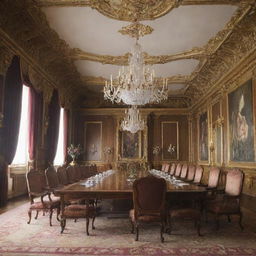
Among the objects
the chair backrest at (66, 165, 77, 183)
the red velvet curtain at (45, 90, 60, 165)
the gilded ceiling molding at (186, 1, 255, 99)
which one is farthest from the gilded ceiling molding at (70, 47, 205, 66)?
the chair backrest at (66, 165, 77, 183)

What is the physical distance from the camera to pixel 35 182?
5.11 metres

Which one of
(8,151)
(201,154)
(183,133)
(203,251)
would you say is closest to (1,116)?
(8,151)

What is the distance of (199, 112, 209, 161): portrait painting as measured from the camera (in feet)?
38.0

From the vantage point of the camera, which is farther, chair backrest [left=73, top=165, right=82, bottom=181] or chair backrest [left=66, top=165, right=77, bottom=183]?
chair backrest [left=73, top=165, right=82, bottom=181]

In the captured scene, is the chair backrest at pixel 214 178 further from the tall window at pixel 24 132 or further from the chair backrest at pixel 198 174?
the tall window at pixel 24 132

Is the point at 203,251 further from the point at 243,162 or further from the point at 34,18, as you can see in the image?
the point at 34,18

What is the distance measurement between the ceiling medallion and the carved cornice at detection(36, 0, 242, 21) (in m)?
0.39

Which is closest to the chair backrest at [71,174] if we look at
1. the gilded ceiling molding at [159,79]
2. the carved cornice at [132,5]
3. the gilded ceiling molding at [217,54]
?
the carved cornice at [132,5]

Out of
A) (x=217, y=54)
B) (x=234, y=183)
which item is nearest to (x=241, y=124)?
(x=217, y=54)

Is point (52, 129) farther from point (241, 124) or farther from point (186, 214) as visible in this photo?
point (186, 214)

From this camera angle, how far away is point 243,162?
754cm

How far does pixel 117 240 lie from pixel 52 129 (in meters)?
6.70

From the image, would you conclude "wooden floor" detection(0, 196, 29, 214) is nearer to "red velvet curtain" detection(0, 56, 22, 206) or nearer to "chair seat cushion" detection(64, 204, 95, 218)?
"red velvet curtain" detection(0, 56, 22, 206)

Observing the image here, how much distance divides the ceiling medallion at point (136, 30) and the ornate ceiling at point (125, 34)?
0.02 metres
